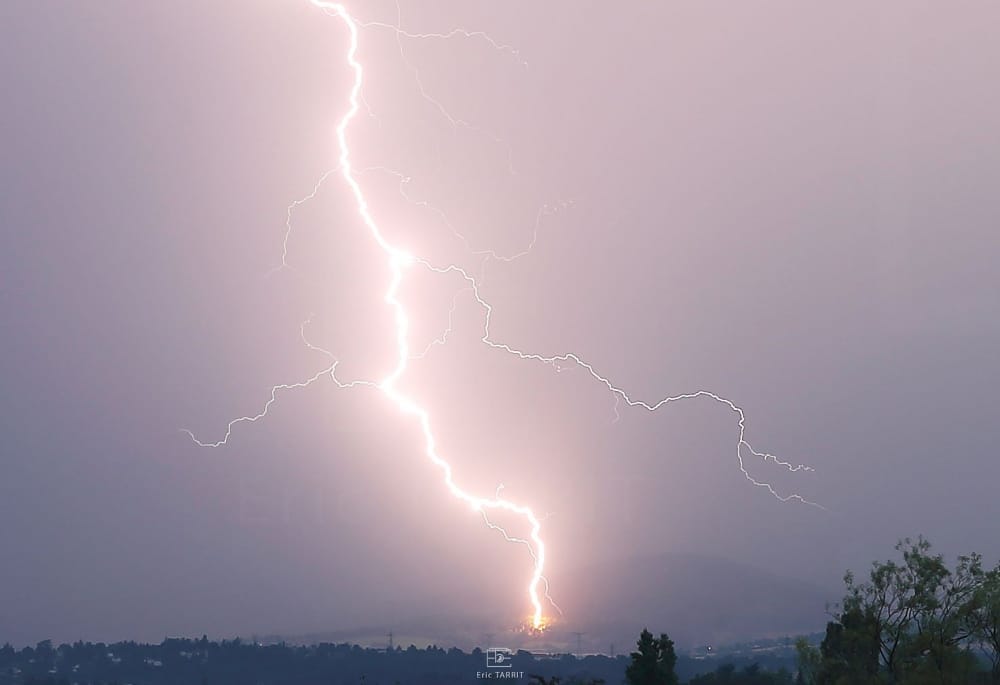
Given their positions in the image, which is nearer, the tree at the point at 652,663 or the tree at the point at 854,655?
the tree at the point at 854,655

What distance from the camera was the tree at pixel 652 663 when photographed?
33688mm

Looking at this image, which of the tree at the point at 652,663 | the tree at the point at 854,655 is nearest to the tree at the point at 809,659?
the tree at the point at 854,655

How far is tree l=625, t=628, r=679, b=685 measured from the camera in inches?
1326

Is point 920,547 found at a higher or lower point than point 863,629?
higher

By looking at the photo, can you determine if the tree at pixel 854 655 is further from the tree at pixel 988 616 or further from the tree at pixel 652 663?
the tree at pixel 652 663

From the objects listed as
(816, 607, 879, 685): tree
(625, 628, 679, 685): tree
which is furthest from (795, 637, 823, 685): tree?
(625, 628, 679, 685): tree

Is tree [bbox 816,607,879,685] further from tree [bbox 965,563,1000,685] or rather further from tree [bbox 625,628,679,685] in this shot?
tree [bbox 625,628,679,685]

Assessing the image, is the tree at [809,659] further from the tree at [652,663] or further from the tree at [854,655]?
the tree at [652,663]

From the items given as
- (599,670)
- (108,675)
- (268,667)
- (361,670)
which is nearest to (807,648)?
(599,670)

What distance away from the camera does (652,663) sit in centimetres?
3406

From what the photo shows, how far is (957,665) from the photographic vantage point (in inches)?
956

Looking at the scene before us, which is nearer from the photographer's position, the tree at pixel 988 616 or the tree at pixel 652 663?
the tree at pixel 988 616

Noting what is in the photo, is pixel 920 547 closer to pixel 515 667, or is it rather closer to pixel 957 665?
pixel 957 665

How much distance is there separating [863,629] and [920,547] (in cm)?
226
